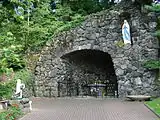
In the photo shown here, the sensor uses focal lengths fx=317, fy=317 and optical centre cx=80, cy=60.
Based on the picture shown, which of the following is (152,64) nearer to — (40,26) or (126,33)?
(126,33)

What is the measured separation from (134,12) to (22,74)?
6284mm

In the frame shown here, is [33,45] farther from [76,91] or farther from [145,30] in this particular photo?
[145,30]

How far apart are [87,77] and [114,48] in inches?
121

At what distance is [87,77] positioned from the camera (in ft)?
58.8

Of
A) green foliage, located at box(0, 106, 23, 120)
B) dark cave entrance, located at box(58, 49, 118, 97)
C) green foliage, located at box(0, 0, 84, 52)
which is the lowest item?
green foliage, located at box(0, 106, 23, 120)

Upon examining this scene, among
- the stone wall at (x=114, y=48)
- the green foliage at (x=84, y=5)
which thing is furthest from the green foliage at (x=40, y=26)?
the green foliage at (x=84, y=5)

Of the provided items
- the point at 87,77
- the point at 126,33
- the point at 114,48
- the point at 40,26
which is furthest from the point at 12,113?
the point at 40,26

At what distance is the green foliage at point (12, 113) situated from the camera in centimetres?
809

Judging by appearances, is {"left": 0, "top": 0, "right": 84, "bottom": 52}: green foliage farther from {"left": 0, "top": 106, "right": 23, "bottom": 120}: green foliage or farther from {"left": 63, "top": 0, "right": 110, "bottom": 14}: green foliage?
{"left": 0, "top": 106, "right": 23, "bottom": 120}: green foliage

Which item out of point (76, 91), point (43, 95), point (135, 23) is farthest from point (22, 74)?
point (135, 23)

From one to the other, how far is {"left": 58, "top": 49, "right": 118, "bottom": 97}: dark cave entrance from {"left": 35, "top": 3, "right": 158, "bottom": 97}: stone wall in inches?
13.3

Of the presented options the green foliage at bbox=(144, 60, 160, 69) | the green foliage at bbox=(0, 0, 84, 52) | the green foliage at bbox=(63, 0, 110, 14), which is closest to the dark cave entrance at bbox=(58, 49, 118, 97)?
the green foliage at bbox=(0, 0, 84, 52)

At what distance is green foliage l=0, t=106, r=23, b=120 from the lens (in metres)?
8.09

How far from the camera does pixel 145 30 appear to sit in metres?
15.3
